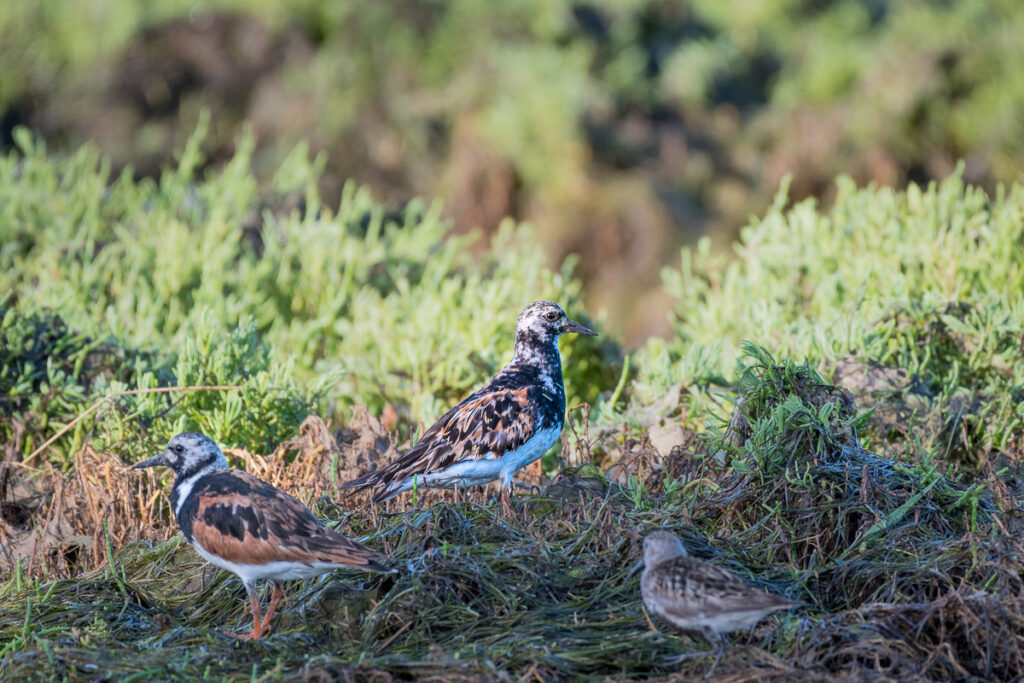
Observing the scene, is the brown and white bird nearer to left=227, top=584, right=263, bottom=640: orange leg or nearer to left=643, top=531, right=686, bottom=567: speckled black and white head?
left=643, top=531, right=686, bottom=567: speckled black and white head

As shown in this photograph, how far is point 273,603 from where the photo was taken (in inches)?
206

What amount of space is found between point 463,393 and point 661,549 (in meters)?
5.02

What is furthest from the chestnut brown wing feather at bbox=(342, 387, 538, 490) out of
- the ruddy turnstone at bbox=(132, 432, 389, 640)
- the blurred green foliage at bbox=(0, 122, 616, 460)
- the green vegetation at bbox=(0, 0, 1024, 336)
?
the green vegetation at bbox=(0, 0, 1024, 336)

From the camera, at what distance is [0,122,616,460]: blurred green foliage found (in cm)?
839

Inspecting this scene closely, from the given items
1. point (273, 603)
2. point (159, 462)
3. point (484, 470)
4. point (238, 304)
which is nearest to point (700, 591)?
point (273, 603)

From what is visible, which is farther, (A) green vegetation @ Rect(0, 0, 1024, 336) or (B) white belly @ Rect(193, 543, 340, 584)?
(A) green vegetation @ Rect(0, 0, 1024, 336)

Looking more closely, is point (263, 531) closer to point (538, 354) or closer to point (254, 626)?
point (254, 626)

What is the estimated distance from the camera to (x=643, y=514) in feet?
18.9

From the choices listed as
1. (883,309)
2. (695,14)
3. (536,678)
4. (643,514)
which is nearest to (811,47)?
(695,14)

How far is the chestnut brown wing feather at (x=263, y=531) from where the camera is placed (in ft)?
16.3

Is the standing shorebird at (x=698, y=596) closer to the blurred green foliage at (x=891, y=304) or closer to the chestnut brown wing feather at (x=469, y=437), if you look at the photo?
the chestnut brown wing feather at (x=469, y=437)

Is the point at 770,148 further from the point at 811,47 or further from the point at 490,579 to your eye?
the point at 490,579

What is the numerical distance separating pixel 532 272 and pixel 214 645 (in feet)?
21.6

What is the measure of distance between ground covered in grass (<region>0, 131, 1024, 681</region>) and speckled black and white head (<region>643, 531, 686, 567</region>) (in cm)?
29
